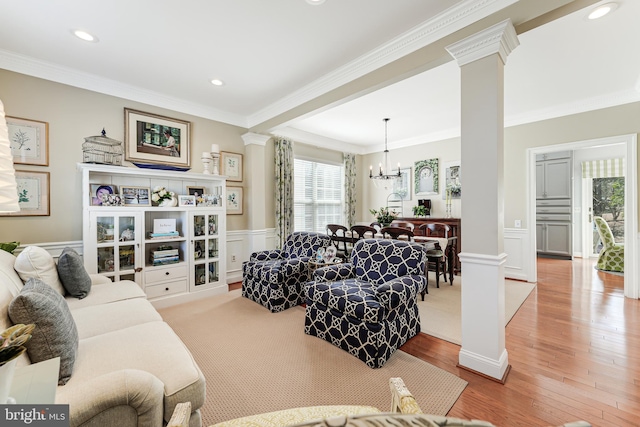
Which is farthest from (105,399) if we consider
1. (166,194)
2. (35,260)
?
(166,194)

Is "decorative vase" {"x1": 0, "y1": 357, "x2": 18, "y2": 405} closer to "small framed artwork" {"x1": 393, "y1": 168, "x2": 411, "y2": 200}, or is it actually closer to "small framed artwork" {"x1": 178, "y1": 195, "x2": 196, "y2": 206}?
"small framed artwork" {"x1": 178, "y1": 195, "x2": 196, "y2": 206}

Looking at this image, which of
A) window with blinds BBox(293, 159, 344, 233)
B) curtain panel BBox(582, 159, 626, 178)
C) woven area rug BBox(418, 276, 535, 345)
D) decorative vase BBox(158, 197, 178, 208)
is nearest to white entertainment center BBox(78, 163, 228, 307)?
decorative vase BBox(158, 197, 178, 208)

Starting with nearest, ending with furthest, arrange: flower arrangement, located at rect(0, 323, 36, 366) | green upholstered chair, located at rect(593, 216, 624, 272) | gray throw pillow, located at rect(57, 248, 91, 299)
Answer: flower arrangement, located at rect(0, 323, 36, 366), gray throw pillow, located at rect(57, 248, 91, 299), green upholstered chair, located at rect(593, 216, 624, 272)

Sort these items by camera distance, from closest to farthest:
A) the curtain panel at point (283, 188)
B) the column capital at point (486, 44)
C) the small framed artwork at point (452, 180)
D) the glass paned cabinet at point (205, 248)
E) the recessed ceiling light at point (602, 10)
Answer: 1. the column capital at point (486, 44)
2. the recessed ceiling light at point (602, 10)
3. the glass paned cabinet at point (205, 248)
4. the curtain panel at point (283, 188)
5. the small framed artwork at point (452, 180)

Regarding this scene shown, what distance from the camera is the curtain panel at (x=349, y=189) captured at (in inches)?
248

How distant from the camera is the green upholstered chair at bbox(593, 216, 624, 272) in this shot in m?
4.68

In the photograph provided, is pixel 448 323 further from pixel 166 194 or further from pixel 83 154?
pixel 83 154

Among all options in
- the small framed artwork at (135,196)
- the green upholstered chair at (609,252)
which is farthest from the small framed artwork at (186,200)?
the green upholstered chair at (609,252)

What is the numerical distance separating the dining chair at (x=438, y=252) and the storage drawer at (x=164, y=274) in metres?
3.53

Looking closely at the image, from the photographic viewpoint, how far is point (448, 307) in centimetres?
331

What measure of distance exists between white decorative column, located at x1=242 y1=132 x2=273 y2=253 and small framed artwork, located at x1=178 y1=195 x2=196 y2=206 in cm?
102

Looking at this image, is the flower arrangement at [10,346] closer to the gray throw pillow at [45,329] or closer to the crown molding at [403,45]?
the gray throw pillow at [45,329]

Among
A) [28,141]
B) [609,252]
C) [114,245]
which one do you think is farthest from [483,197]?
[609,252]

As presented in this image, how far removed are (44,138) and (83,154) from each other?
34 cm
